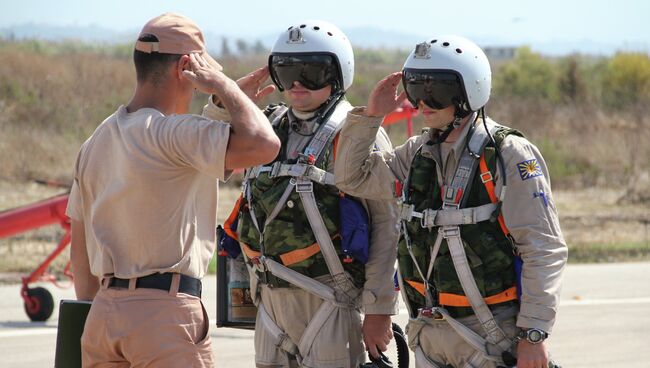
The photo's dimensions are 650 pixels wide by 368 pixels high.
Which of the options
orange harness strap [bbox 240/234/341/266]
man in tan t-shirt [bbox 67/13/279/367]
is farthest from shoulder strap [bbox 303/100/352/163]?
man in tan t-shirt [bbox 67/13/279/367]

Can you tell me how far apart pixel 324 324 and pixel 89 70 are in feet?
83.5

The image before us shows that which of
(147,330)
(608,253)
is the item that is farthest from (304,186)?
(608,253)

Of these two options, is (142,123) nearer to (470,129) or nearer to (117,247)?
(117,247)

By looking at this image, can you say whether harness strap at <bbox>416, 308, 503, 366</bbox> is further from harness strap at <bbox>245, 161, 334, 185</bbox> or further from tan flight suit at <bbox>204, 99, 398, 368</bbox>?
harness strap at <bbox>245, 161, 334, 185</bbox>

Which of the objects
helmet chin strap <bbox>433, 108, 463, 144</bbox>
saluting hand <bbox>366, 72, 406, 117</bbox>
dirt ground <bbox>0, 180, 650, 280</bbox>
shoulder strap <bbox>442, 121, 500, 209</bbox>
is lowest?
dirt ground <bbox>0, 180, 650, 280</bbox>

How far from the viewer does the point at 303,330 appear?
532 cm

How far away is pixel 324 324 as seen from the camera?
5250mm

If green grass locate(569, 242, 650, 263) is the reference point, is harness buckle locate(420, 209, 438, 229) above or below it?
above

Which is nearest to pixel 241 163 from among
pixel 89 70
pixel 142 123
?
pixel 142 123

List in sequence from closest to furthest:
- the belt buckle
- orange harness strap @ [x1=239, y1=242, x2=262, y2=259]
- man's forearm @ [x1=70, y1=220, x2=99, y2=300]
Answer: man's forearm @ [x1=70, y1=220, x2=99, y2=300] → the belt buckle → orange harness strap @ [x1=239, y1=242, x2=262, y2=259]

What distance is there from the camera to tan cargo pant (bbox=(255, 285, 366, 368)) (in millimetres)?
5211

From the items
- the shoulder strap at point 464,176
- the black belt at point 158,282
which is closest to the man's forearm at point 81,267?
the black belt at point 158,282

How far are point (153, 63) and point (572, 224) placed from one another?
13.0 meters

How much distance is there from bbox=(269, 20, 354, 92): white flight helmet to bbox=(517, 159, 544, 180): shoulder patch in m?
1.21
